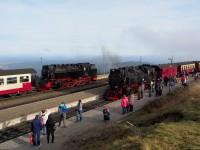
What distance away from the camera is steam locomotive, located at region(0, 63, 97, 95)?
4028 cm

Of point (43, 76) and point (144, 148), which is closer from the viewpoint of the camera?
point (144, 148)

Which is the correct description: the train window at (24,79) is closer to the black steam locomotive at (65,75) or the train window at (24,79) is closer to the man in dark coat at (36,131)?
the black steam locomotive at (65,75)

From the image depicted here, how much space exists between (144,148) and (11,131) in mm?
11495

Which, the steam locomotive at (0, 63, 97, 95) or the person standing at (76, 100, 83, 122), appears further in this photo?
the steam locomotive at (0, 63, 97, 95)

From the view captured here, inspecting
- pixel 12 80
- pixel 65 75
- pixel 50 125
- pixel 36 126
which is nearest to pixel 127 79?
pixel 65 75

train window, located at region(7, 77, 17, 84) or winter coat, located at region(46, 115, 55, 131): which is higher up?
train window, located at region(7, 77, 17, 84)

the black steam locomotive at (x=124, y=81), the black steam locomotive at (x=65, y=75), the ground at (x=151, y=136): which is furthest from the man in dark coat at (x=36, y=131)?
the black steam locomotive at (x=65, y=75)

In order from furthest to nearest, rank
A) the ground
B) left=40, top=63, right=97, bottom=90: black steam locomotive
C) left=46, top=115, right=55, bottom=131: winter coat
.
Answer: left=40, top=63, right=97, bottom=90: black steam locomotive < left=46, top=115, right=55, bottom=131: winter coat < the ground

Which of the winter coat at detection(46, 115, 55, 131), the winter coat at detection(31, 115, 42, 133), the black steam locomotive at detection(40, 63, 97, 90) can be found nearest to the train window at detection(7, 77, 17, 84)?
the black steam locomotive at detection(40, 63, 97, 90)

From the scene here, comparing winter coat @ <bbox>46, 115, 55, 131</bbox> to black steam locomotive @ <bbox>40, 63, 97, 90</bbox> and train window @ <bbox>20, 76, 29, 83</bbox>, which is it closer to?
train window @ <bbox>20, 76, 29, 83</bbox>

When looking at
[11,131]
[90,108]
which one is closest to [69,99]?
[90,108]

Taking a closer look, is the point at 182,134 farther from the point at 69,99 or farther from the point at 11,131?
the point at 69,99

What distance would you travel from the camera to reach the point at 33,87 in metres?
47.1

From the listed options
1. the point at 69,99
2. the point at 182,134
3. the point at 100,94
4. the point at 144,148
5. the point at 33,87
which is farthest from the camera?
the point at 33,87
